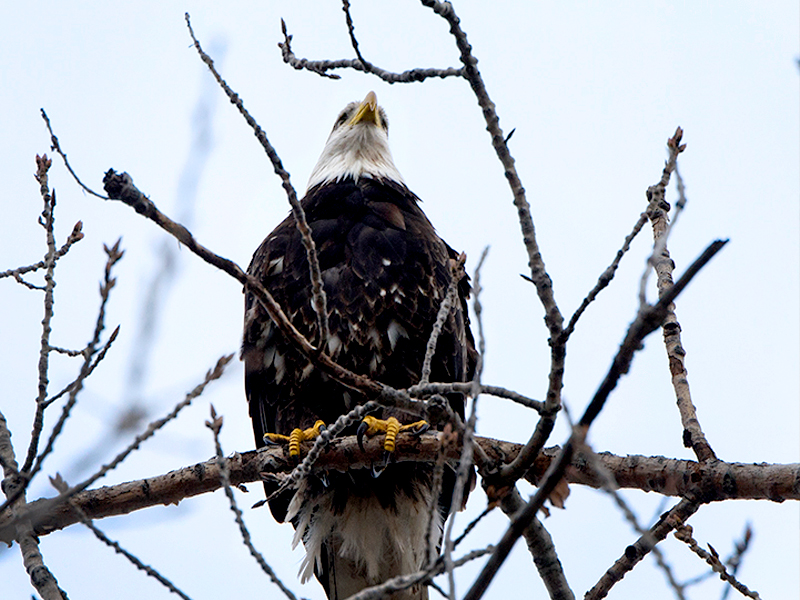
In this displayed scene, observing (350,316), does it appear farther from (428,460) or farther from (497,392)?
(497,392)

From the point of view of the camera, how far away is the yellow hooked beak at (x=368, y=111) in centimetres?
558

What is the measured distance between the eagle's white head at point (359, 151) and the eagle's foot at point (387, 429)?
1967 mm

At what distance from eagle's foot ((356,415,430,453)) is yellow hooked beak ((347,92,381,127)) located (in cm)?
251

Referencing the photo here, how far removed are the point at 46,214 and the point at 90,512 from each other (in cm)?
106

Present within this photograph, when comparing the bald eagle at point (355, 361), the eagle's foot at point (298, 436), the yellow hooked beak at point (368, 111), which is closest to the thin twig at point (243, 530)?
the eagle's foot at point (298, 436)

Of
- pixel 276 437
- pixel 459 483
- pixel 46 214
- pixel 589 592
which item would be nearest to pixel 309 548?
pixel 276 437

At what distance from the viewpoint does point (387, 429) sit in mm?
3348

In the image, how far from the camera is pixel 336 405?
4160mm

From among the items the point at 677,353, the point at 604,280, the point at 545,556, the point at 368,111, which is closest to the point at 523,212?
the point at 604,280

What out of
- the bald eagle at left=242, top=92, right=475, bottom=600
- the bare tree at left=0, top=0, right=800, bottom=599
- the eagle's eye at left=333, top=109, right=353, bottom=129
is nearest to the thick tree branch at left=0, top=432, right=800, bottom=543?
the bare tree at left=0, top=0, right=800, bottom=599

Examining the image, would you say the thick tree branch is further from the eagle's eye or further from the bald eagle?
the eagle's eye

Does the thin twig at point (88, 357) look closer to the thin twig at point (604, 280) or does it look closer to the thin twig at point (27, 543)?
the thin twig at point (27, 543)

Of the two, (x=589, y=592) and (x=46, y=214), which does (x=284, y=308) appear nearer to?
(x=46, y=214)

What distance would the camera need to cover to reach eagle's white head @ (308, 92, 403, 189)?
522 centimetres
